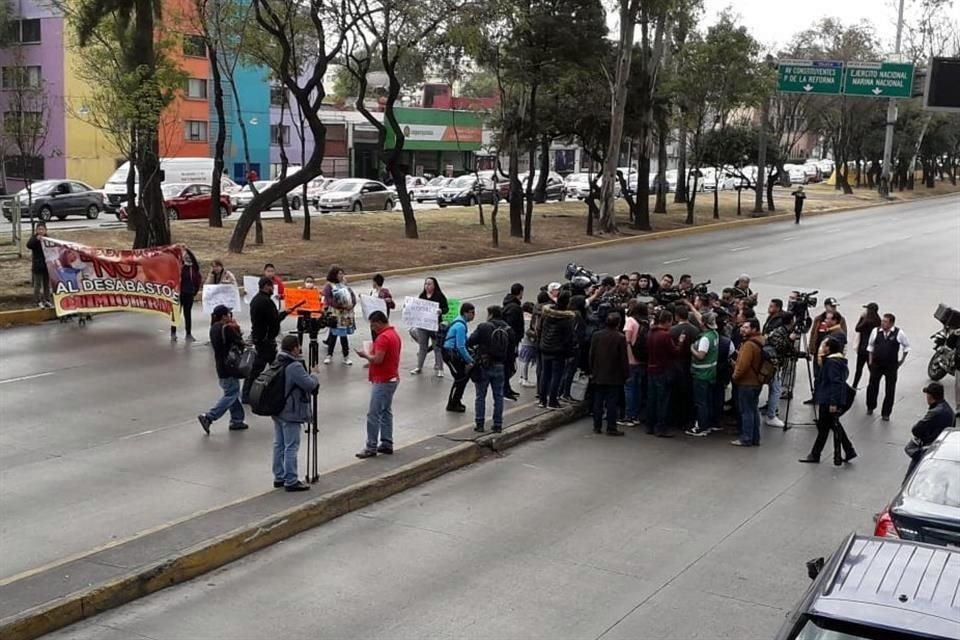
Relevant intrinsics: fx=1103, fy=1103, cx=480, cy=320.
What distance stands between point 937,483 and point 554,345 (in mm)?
6540

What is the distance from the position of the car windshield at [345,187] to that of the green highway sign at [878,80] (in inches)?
811

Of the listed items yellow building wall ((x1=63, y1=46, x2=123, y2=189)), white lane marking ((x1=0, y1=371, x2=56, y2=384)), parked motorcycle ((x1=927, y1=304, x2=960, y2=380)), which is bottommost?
white lane marking ((x1=0, y1=371, x2=56, y2=384))

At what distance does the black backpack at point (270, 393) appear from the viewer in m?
10.2

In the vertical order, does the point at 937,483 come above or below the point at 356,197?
below

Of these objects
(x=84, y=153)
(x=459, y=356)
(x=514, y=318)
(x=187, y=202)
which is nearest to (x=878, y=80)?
(x=187, y=202)

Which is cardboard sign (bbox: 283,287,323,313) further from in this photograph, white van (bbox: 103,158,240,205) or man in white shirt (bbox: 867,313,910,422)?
white van (bbox: 103,158,240,205)

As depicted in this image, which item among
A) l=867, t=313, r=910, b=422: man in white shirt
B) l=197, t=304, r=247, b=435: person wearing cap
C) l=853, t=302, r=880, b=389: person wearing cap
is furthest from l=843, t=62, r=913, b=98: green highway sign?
l=197, t=304, r=247, b=435: person wearing cap

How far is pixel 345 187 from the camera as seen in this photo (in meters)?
47.9

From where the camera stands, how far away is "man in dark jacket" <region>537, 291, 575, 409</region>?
1430 centimetres

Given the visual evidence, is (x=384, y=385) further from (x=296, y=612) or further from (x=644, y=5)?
(x=644, y=5)

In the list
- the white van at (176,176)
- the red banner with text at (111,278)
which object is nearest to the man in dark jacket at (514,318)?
the red banner with text at (111,278)

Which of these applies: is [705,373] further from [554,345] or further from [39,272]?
[39,272]

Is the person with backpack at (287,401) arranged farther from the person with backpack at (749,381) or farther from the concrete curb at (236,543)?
the person with backpack at (749,381)

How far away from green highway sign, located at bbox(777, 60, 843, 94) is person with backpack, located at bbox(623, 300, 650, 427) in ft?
102
